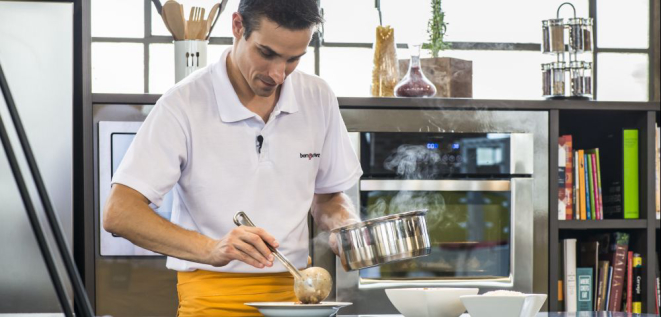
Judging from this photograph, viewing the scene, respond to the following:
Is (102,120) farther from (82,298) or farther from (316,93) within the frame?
(82,298)

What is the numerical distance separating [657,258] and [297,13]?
226cm

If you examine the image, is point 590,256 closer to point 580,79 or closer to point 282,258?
point 580,79

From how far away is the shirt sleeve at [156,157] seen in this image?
1808mm

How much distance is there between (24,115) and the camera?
2986mm

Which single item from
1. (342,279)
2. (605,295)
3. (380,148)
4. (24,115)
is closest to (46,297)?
(24,115)

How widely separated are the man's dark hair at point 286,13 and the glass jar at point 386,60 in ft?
4.56

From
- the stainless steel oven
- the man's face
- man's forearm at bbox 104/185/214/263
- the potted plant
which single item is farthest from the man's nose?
the potted plant

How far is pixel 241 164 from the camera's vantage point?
1941 millimetres

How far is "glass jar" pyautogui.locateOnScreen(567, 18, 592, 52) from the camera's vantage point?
3291 mm

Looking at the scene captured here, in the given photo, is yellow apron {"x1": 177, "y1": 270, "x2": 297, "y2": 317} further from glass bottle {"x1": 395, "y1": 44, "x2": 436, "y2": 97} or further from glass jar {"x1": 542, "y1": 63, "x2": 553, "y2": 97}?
glass jar {"x1": 542, "y1": 63, "x2": 553, "y2": 97}

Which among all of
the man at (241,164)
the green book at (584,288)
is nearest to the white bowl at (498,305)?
the man at (241,164)

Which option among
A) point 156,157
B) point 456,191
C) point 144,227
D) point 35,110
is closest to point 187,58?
point 35,110

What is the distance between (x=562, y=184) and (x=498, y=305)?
6.57 ft

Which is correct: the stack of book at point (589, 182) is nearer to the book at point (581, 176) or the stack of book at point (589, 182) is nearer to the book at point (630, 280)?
the book at point (581, 176)
